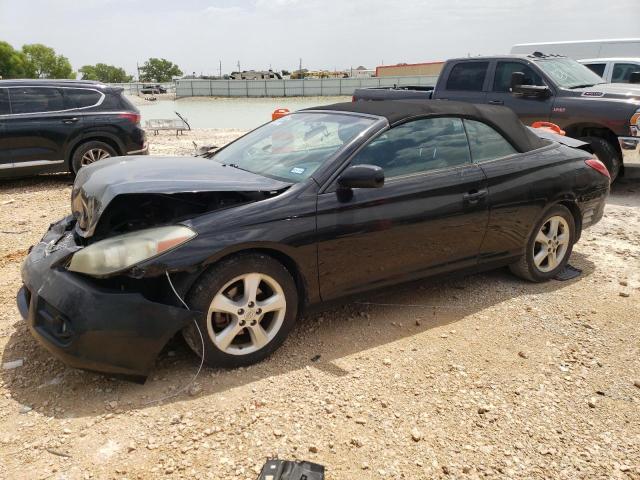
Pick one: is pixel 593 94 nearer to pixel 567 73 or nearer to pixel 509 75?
pixel 567 73

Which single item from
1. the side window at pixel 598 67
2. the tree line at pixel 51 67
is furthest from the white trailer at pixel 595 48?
the tree line at pixel 51 67

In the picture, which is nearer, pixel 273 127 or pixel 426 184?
pixel 426 184

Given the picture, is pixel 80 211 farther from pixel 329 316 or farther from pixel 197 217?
pixel 329 316

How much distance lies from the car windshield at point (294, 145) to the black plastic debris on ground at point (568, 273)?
2358mm

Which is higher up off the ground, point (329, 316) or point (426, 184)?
point (426, 184)

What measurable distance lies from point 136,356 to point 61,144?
6749mm

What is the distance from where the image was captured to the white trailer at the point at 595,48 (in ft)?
45.0

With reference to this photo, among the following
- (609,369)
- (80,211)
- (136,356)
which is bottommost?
(609,369)

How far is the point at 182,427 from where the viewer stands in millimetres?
2672

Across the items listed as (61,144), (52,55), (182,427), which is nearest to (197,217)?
(182,427)

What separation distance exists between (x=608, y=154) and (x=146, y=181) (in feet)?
22.5

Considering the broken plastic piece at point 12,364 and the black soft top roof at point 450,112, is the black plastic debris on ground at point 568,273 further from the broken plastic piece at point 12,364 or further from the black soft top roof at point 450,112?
the broken plastic piece at point 12,364

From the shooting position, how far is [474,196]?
12.9 ft

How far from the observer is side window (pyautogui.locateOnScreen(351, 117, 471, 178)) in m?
3.61
